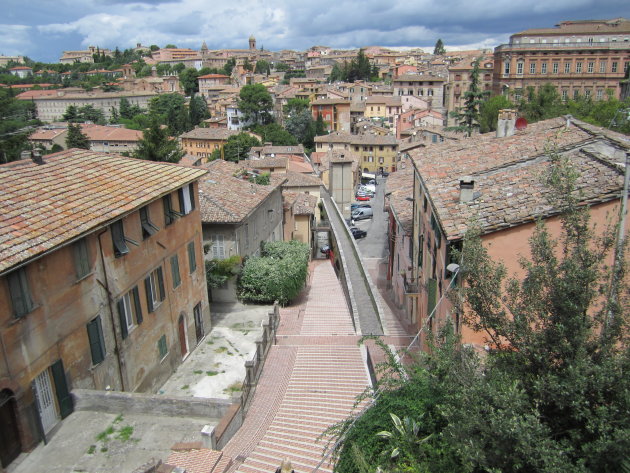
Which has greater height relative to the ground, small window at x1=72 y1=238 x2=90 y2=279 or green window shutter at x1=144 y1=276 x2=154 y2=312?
small window at x1=72 y1=238 x2=90 y2=279

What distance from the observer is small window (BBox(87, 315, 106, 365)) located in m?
14.0

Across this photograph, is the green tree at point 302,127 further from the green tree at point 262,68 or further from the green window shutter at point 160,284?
the green tree at point 262,68

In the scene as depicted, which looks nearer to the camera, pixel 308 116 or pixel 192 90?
pixel 308 116

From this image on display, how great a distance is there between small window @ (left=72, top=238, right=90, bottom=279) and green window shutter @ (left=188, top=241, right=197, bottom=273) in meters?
7.27

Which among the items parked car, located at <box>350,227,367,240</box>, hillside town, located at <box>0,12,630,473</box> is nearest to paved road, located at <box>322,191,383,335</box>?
hillside town, located at <box>0,12,630,473</box>

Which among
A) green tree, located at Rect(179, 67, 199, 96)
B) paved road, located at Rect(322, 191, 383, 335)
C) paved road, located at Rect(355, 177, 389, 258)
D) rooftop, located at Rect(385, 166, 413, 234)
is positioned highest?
green tree, located at Rect(179, 67, 199, 96)

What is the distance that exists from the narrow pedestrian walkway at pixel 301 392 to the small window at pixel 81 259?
20.6ft

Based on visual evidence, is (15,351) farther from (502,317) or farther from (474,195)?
(474,195)

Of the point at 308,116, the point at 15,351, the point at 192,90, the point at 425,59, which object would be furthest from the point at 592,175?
the point at 425,59

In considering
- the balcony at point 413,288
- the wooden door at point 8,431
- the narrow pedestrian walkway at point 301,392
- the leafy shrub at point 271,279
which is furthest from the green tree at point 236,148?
the wooden door at point 8,431

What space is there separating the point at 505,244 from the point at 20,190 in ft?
42.4

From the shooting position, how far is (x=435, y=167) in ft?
60.0

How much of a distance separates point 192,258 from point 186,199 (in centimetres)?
277

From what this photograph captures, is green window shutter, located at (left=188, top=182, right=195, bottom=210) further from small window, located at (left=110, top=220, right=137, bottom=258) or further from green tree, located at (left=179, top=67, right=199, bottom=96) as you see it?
green tree, located at (left=179, top=67, right=199, bottom=96)
